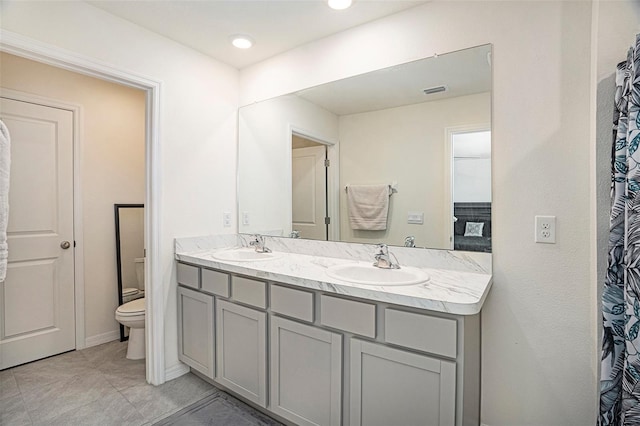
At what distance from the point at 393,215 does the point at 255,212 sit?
122 centimetres

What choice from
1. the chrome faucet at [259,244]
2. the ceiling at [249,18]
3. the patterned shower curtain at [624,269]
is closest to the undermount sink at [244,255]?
the chrome faucet at [259,244]

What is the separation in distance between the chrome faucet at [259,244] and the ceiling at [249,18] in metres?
1.44

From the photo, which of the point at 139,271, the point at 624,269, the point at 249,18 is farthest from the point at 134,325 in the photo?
the point at 624,269

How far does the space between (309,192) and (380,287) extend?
1.15m

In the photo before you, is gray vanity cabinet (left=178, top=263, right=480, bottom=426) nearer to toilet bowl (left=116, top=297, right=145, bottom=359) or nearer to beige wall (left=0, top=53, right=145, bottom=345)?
toilet bowl (left=116, top=297, right=145, bottom=359)

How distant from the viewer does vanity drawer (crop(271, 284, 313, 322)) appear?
1.58 meters

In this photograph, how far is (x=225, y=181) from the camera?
2646 mm

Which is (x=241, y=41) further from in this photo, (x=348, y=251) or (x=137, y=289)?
(x=137, y=289)

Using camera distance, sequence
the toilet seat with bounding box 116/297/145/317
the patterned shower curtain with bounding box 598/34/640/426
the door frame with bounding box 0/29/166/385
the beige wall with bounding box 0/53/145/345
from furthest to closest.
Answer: the beige wall with bounding box 0/53/145/345, the toilet seat with bounding box 116/297/145/317, the door frame with bounding box 0/29/166/385, the patterned shower curtain with bounding box 598/34/640/426

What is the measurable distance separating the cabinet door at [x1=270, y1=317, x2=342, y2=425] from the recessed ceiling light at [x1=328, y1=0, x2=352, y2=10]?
5.87ft

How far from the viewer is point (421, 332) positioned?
4.14 ft

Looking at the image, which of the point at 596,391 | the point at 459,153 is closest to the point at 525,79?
the point at 459,153

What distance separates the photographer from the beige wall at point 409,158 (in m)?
1.78

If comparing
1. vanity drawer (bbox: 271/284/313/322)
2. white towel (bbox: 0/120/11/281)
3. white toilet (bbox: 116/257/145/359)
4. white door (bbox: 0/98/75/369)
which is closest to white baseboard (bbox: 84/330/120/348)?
white door (bbox: 0/98/75/369)
